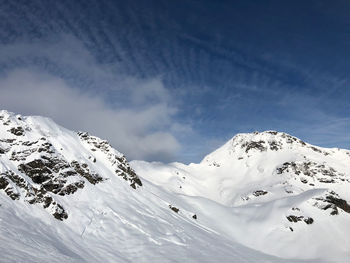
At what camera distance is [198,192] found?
130125 millimetres

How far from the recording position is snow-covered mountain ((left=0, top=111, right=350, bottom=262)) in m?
36.0

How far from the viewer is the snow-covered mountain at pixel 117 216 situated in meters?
36.0

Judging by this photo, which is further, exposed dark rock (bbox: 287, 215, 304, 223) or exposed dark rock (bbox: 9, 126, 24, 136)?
exposed dark rock (bbox: 287, 215, 304, 223)

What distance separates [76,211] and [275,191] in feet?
345

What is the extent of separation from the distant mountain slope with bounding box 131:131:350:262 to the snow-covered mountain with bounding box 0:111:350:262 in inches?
18.4

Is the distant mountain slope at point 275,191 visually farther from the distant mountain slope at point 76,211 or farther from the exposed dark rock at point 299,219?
the distant mountain slope at point 76,211

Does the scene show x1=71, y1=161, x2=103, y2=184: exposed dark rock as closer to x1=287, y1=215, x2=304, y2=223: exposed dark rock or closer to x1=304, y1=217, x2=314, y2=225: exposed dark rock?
x1=287, y1=215, x2=304, y2=223: exposed dark rock

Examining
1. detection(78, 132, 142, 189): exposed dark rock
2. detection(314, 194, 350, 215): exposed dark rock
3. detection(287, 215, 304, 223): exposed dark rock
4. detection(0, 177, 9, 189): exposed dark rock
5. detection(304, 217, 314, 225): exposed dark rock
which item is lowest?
detection(0, 177, 9, 189): exposed dark rock

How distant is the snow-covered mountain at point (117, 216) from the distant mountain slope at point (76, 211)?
183 millimetres

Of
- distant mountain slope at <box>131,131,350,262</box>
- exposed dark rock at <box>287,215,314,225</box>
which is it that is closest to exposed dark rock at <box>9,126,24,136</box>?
distant mountain slope at <box>131,131,350,262</box>

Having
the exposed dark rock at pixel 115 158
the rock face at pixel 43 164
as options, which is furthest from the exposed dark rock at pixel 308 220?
the rock face at pixel 43 164

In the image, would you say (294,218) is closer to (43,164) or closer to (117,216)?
(117,216)

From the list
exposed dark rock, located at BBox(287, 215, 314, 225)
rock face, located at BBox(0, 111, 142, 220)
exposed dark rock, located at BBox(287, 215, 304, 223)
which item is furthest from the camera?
exposed dark rock, located at BBox(287, 215, 314, 225)

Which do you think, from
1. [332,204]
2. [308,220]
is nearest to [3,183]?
[308,220]
